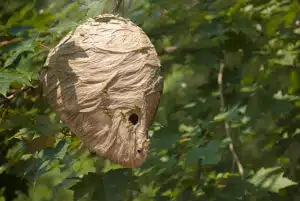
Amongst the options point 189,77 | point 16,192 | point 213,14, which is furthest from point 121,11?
point 189,77

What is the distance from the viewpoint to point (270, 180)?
3.10 m

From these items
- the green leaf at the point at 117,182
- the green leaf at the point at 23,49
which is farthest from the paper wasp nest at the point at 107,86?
the green leaf at the point at 23,49

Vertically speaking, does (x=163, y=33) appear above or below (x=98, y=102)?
below

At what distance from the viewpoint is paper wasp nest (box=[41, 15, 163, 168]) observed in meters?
2.24

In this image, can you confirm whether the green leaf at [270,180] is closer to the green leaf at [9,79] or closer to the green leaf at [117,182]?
the green leaf at [117,182]

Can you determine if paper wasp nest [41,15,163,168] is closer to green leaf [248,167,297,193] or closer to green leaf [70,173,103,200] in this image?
green leaf [70,173,103,200]

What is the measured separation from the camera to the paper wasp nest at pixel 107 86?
224cm

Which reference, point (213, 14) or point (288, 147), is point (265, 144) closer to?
point (288, 147)

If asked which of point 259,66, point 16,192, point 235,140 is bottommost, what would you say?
point 16,192

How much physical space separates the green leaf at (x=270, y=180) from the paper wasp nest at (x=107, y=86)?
3.09 feet

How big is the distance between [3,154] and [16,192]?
0.28 m

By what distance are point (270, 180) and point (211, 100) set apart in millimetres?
559

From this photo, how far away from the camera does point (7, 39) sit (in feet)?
9.46

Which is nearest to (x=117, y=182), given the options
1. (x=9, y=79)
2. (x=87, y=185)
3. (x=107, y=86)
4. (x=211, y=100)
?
(x=87, y=185)
